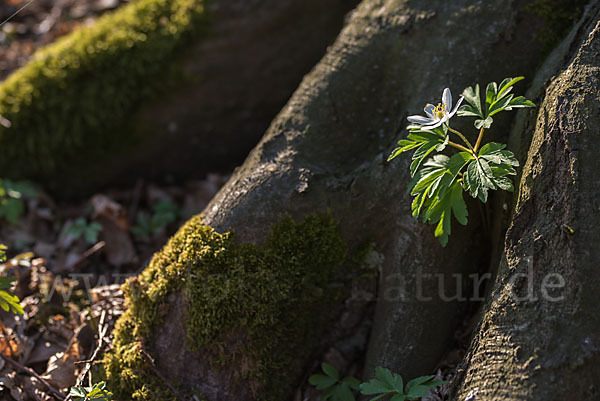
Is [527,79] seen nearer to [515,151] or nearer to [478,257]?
[515,151]

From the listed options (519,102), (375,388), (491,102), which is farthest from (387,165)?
(375,388)

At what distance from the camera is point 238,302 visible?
8.09 ft

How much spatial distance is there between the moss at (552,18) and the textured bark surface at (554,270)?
0.29 meters

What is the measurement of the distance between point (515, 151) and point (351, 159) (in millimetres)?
792

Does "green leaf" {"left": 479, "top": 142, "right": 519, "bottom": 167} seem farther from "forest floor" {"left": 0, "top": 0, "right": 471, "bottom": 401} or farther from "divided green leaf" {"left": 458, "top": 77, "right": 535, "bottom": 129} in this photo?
"forest floor" {"left": 0, "top": 0, "right": 471, "bottom": 401}

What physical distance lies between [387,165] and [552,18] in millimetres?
1074

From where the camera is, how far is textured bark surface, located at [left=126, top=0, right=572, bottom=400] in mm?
2516

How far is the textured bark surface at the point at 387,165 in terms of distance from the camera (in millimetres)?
2516

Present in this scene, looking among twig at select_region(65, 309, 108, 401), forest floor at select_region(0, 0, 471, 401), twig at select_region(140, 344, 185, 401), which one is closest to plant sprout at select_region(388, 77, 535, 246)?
forest floor at select_region(0, 0, 471, 401)

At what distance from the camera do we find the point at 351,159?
2.72m

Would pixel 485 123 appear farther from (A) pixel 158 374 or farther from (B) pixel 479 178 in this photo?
(A) pixel 158 374

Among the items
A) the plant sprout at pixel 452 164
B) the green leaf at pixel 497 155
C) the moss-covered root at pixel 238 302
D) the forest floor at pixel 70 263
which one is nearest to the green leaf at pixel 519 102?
the plant sprout at pixel 452 164

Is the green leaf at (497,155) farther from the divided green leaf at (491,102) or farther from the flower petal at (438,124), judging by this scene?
the flower petal at (438,124)

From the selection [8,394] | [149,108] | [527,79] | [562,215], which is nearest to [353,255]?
[562,215]
